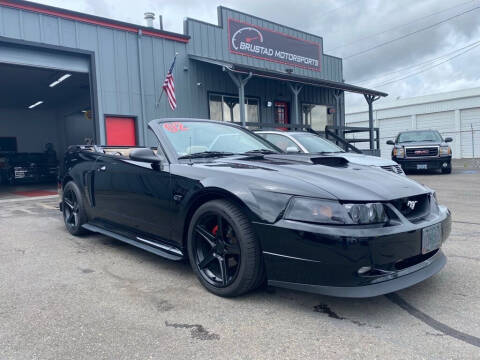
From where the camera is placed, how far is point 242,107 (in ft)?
41.0

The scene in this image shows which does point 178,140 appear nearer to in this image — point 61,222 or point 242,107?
point 61,222

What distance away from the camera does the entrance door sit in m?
17.7

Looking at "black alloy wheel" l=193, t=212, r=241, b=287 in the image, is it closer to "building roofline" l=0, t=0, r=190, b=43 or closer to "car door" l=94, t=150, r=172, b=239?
"car door" l=94, t=150, r=172, b=239

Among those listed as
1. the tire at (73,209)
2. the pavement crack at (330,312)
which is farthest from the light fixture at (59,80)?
the pavement crack at (330,312)

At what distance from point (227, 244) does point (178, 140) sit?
4.19 feet

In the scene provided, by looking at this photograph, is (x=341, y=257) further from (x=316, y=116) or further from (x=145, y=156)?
(x=316, y=116)

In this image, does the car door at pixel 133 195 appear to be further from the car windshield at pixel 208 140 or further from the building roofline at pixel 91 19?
the building roofline at pixel 91 19

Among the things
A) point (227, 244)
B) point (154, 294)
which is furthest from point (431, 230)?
point (154, 294)

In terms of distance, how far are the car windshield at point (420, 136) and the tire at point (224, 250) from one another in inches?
526

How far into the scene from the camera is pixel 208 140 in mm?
3836

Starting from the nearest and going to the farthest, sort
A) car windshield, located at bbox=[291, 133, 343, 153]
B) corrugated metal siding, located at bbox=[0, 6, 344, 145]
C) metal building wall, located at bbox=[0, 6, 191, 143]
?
car windshield, located at bbox=[291, 133, 343, 153] < metal building wall, located at bbox=[0, 6, 191, 143] < corrugated metal siding, located at bbox=[0, 6, 344, 145]

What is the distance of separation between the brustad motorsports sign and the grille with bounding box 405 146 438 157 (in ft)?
22.3

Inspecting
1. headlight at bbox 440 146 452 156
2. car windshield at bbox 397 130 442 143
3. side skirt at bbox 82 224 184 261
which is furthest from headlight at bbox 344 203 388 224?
car windshield at bbox 397 130 442 143

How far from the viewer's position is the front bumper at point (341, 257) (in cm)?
235
